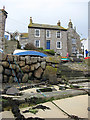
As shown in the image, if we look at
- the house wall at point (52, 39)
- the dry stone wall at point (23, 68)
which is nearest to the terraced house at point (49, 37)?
the house wall at point (52, 39)

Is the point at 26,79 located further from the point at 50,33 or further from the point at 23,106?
the point at 50,33

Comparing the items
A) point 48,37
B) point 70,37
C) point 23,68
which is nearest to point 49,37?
point 48,37

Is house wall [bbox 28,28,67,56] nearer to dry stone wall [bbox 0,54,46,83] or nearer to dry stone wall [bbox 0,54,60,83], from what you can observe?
dry stone wall [bbox 0,54,60,83]

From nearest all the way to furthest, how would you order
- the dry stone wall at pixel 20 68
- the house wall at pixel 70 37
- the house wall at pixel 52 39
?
the dry stone wall at pixel 20 68 → the house wall at pixel 52 39 → the house wall at pixel 70 37

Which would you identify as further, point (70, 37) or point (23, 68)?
point (70, 37)

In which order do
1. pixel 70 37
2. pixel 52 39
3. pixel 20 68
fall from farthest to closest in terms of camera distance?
pixel 70 37 → pixel 52 39 → pixel 20 68

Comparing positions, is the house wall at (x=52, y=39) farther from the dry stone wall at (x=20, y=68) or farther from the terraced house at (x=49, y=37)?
the dry stone wall at (x=20, y=68)

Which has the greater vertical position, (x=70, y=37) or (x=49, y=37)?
(x=70, y=37)

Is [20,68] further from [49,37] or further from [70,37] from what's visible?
[70,37]

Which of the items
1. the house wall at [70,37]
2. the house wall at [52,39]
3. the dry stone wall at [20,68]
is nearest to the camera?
the dry stone wall at [20,68]

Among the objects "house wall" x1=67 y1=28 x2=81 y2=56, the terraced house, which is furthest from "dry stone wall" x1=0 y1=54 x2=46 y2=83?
"house wall" x1=67 y1=28 x2=81 y2=56

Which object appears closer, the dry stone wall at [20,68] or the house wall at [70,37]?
the dry stone wall at [20,68]

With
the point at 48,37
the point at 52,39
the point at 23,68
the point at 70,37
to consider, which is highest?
the point at 70,37

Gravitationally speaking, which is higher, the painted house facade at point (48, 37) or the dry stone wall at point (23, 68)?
the painted house facade at point (48, 37)
